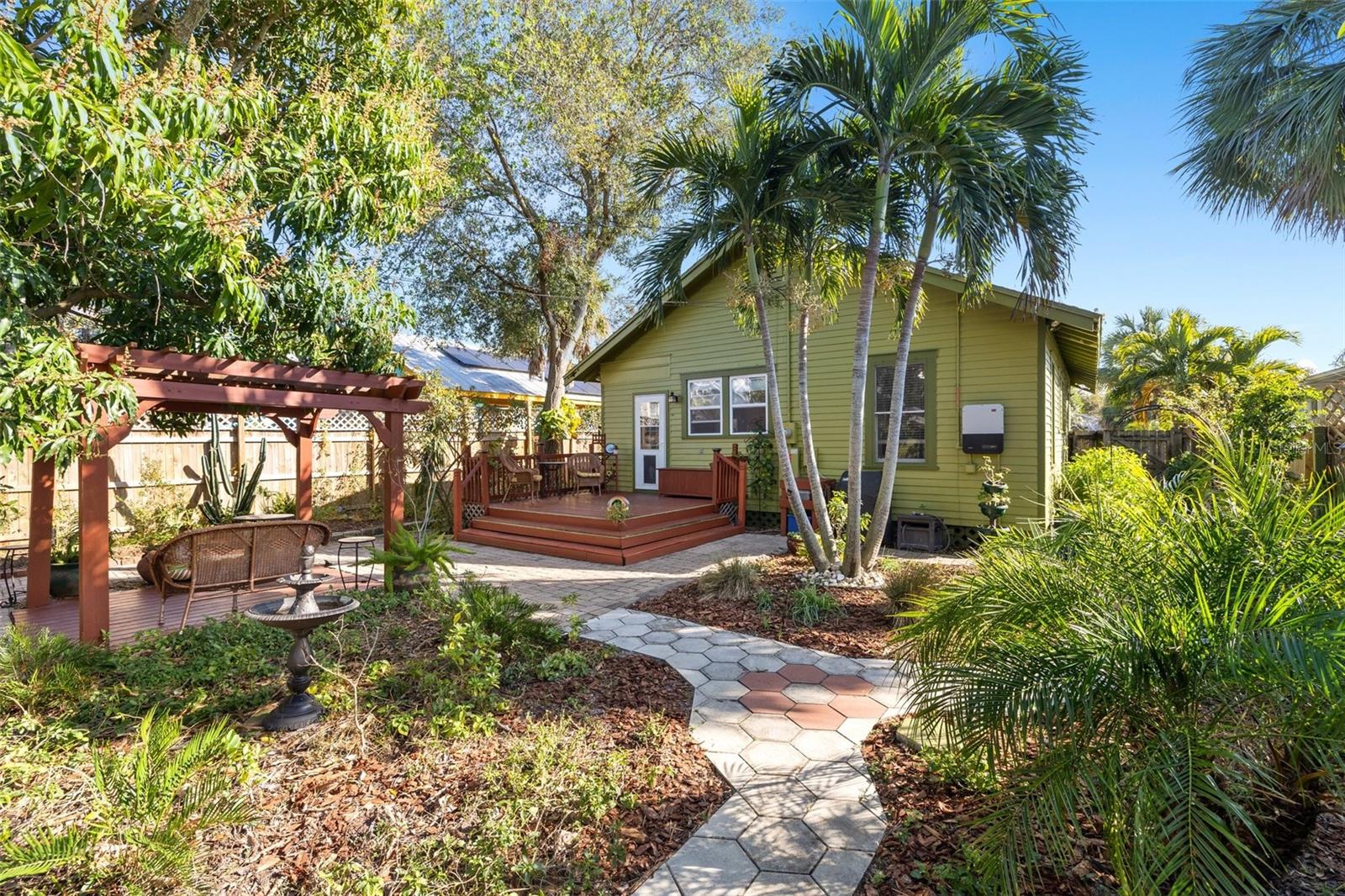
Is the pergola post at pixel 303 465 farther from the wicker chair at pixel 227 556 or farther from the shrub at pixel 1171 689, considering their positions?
the shrub at pixel 1171 689

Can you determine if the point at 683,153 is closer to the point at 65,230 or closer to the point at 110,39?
the point at 110,39

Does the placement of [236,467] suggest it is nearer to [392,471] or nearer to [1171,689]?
[392,471]

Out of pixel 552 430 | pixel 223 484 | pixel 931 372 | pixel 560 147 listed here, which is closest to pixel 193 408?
pixel 223 484

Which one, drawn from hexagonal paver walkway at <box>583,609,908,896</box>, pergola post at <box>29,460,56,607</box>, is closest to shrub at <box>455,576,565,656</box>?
hexagonal paver walkway at <box>583,609,908,896</box>

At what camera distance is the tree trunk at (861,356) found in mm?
5941

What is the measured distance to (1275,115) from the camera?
6.17 metres

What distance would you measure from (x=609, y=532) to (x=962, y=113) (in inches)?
246

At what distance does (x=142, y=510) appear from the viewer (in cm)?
910

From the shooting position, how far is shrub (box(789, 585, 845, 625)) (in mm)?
5430

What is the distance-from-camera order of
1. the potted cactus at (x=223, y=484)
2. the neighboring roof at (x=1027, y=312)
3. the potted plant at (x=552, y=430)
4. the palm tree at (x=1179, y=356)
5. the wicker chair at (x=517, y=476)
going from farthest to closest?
the palm tree at (x=1179, y=356) → the potted plant at (x=552, y=430) → the wicker chair at (x=517, y=476) → the potted cactus at (x=223, y=484) → the neighboring roof at (x=1027, y=312)

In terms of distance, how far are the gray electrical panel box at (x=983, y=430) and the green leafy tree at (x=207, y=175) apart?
758cm

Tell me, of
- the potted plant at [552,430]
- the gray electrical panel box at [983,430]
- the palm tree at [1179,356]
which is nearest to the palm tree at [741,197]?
the gray electrical panel box at [983,430]

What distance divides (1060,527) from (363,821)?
11.2 feet

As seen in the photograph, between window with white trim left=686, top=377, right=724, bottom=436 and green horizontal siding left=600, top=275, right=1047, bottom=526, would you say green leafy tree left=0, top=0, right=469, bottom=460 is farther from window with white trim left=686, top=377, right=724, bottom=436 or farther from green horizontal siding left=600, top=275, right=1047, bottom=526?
window with white trim left=686, top=377, right=724, bottom=436
